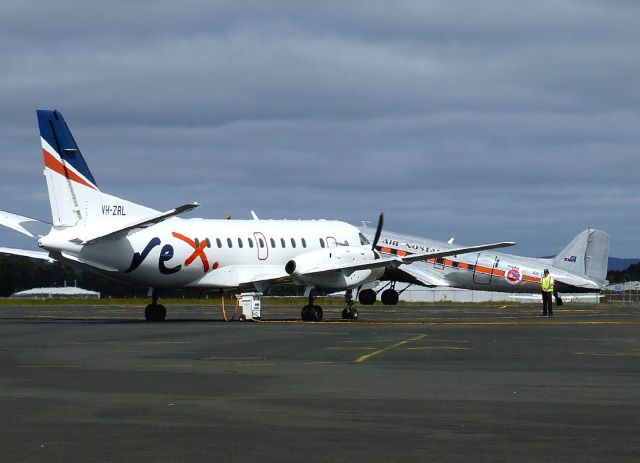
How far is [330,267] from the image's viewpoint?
154 feet

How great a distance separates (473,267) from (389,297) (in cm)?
575

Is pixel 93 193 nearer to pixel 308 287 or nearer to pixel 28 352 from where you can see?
pixel 308 287

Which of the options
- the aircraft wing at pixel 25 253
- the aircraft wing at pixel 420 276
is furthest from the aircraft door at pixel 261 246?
the aircraft wing at pixel 420 276

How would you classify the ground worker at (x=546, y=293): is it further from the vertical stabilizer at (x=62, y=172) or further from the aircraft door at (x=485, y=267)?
the vertical stabilizer at (x=62, y=172)

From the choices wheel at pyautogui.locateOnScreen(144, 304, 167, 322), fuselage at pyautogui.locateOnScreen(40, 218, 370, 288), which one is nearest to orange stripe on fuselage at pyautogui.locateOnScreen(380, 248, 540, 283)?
fuselage at pyautogui.locateOnScreen(40, 218, 370, 288)

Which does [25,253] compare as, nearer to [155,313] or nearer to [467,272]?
[155,313]

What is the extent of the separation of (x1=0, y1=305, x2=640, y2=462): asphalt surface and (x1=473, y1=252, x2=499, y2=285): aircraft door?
44.4 m

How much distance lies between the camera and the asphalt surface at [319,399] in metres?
12.3

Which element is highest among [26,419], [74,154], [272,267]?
[74,154]

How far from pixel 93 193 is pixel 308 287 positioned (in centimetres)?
927

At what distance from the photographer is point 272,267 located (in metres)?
49.3

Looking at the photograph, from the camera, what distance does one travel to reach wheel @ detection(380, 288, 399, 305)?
77.7 metres

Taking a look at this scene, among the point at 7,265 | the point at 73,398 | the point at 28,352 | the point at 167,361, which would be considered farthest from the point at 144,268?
the point at 7,265

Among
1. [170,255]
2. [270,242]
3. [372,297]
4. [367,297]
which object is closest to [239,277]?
[270,242]
